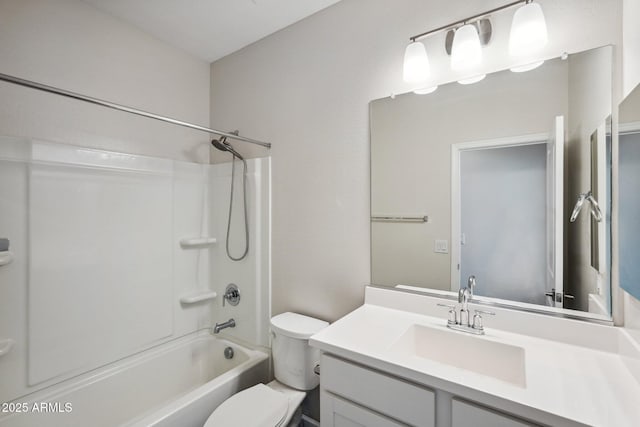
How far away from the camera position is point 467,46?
1.24 metres

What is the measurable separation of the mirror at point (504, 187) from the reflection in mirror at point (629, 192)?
96 mm

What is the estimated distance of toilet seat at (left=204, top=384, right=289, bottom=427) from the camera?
1271 mm

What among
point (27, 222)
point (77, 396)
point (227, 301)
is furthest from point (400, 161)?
point (77, 396)

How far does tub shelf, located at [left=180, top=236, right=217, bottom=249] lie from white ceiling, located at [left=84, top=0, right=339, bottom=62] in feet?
4.69

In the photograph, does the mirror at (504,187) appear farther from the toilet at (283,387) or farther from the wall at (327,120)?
the toilet at (283,387)

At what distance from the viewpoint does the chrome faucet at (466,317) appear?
117 centimetres

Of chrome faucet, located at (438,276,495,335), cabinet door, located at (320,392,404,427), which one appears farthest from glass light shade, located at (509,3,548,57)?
cabinet door, located at (320,392,404,427)

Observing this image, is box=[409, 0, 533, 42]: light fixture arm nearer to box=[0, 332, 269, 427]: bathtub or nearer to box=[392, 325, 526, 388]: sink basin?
box=[392, 325, 526, 388]: sink basin

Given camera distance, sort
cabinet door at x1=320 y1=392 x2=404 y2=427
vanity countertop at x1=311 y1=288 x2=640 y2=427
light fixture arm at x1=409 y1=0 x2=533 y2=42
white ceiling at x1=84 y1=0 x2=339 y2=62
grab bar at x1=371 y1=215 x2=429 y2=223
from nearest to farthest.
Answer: vanity countertop at x1=311 y1=288 x2=640 y2=427 → cabinet door at x1=320 y1=392 x2=404 y2=427 → light fixture arm at x1=409 y1=0 x2=533 y2=42 → grab bar at x1=371 y1=215 x2=429 y2=223 → white ceiling at x1=84 y1=0 x2=339 y2=62

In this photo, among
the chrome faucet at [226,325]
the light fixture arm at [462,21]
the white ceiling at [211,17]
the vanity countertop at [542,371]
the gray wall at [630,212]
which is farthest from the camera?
the chrome faucet at [226,325]

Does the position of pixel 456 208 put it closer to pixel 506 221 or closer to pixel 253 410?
pixel 506 221

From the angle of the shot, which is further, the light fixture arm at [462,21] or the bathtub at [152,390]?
the bathtub at [152,390]

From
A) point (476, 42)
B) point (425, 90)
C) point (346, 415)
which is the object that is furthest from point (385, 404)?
point (476, 42)

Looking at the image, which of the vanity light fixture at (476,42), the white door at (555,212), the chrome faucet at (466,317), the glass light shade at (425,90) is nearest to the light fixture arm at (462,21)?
the vanity light fixture at (476,42)
